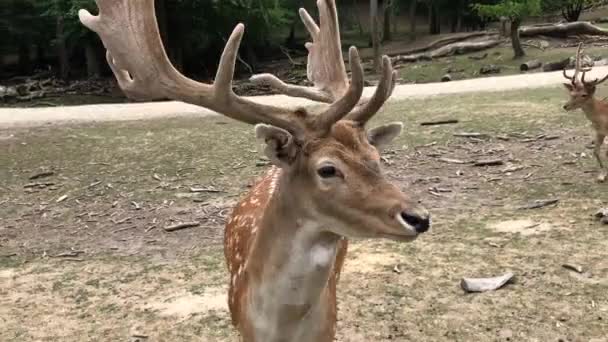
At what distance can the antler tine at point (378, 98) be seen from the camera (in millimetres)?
2406

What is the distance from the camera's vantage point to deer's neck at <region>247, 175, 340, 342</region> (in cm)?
237

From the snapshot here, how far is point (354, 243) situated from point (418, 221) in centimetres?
278

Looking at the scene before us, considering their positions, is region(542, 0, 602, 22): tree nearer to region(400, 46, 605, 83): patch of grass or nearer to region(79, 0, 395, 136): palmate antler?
region(400, 46, 605, 83): patch of grass

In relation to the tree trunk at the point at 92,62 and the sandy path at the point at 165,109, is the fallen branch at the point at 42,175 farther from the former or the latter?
the tree trunk at the point at 92,62

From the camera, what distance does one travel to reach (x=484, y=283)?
401 centimetres

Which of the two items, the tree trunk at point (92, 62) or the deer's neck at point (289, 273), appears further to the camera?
the tree trunk at point (92, 62)

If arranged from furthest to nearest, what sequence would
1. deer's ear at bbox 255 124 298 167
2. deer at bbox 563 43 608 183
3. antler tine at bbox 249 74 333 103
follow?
deer at bbox 563 43 608 183 → antler tine at bbox 249 74 333 103 → deer's ear at bbox 255 124 298 167

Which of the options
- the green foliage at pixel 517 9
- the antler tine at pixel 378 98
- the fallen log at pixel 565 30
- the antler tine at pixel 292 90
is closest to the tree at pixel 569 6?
the fallen log at pixel 565 30

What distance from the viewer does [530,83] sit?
11.0 meters

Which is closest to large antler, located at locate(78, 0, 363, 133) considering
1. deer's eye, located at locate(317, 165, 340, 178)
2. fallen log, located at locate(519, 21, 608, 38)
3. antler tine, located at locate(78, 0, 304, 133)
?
antler tine, located at locate(78, 0, 304, 133)

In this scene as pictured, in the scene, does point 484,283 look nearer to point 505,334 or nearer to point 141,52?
point 505,334

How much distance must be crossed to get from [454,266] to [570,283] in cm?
72

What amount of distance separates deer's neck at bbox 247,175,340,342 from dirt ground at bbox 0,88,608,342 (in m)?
1.12

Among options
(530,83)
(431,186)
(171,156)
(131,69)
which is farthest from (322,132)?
(530,83)
